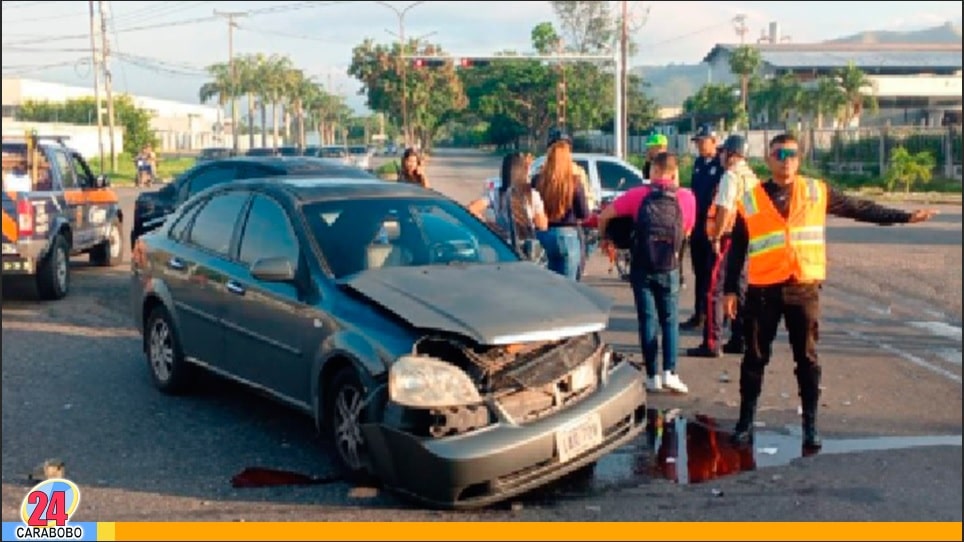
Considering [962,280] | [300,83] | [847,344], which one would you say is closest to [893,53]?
[300,83]

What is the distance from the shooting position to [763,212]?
257 inches

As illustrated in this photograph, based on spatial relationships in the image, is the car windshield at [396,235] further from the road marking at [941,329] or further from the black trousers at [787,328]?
the road marking at [941,329]

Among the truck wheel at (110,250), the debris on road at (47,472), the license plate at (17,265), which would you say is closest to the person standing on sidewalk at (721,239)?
the debris on road at (47,472)

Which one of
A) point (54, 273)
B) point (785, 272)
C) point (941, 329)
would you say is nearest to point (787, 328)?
point (785, 272)

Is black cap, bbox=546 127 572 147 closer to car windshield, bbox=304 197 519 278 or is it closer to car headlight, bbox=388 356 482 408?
car windshield, bbox=304 197 519 278

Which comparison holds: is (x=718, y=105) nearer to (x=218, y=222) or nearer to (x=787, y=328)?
(x=218, y=222)

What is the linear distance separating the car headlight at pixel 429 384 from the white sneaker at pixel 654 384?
284 centimetres

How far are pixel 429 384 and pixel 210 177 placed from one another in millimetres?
8479

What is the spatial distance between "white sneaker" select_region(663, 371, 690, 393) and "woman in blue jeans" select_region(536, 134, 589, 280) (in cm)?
Result: 143

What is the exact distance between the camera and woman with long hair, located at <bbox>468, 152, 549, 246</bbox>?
855 centimetres

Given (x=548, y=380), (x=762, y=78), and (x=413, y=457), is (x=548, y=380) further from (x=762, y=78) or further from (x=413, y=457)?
(x=762, y=78)

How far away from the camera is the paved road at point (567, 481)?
540 centimetres

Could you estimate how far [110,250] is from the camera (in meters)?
15.5

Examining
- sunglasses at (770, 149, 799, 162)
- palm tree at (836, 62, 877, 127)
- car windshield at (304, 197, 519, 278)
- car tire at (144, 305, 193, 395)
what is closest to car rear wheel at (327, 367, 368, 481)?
car windshield at (304, 197, 519, 278)
